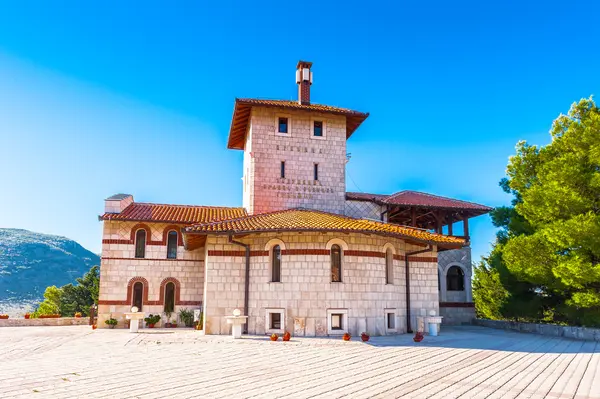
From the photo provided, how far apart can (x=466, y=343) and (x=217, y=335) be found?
905 centimetres

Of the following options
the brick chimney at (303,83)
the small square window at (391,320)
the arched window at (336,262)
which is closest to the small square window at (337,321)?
the arched window at (336,262)

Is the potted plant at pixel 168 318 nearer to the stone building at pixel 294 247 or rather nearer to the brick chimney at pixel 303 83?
the stone building at pixel 294 247

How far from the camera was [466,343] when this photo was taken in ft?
51.1

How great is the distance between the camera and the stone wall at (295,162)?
76.0 ft

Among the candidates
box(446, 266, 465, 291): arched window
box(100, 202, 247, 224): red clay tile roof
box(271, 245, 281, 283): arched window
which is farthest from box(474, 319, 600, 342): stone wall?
box(100, 202, 247, 224): red clay tile roof

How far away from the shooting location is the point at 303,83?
82.2 ft

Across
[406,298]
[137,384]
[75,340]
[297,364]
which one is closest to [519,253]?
[406,298]

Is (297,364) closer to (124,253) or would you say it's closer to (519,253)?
(519,253)

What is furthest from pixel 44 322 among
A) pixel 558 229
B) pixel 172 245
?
pixel 558 229

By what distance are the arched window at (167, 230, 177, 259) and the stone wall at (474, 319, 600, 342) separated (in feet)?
57.1

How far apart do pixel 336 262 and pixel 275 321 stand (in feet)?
10.8

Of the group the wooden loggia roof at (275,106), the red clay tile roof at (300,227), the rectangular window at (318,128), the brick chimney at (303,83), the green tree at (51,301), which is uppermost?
the brick chimney at (303,83)

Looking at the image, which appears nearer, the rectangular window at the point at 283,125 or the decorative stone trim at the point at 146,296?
the decorative stone trim at the point at 146,296

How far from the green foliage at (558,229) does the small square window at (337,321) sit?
8.66 meters
